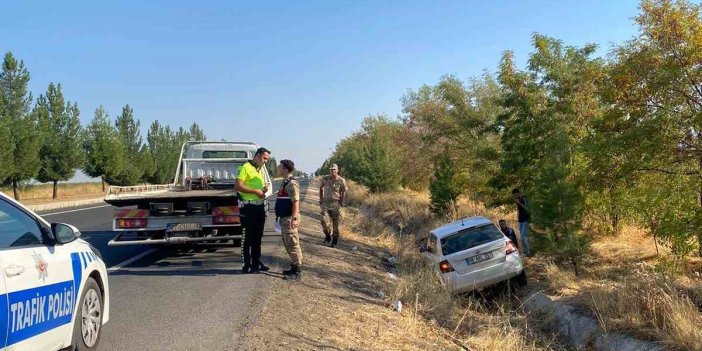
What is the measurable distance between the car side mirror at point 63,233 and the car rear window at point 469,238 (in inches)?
302

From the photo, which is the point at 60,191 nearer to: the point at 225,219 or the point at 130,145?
the point at 130,145

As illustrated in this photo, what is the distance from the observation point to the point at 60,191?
4725 cm

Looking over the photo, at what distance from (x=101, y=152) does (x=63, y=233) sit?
145ft

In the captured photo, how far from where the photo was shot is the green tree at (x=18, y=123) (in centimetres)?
3128

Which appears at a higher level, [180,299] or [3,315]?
[3,315]

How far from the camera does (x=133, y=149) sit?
5775cm

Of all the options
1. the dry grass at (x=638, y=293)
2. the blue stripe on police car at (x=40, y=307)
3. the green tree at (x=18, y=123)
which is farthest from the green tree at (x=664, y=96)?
the green tree at (x=18, y=123)

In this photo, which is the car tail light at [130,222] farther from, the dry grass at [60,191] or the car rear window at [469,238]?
the dry grass at [60,191]

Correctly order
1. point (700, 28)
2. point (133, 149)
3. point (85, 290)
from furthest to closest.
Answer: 1. point (133, 149)
2. point (700, 28)
3. point (85, 290)

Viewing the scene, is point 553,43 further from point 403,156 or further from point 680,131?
point 403,156

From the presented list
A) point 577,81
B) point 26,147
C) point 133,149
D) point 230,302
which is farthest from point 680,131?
point 133,149

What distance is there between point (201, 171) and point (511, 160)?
8.51 m

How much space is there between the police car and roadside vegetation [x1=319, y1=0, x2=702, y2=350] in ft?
16.3

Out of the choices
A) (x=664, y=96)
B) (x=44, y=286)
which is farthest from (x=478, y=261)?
(x=44, y=286)
